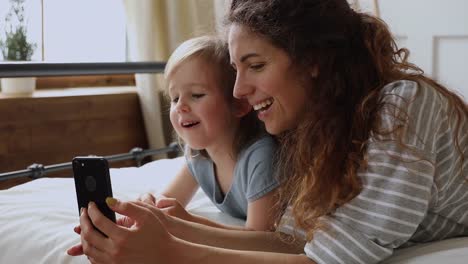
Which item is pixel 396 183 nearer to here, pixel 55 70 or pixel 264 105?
pixel 264 105

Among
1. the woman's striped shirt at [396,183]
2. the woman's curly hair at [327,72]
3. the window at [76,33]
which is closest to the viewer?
the woman's striped shirt at [396,183]

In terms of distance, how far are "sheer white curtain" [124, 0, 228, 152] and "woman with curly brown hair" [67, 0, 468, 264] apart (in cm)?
170

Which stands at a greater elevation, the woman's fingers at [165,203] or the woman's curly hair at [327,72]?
the woman's curly hair at [327,72]

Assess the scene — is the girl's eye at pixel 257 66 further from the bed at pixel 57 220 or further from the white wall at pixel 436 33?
the white wall at pixel 436 33

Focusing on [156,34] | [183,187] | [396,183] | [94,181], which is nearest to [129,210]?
[94,181]

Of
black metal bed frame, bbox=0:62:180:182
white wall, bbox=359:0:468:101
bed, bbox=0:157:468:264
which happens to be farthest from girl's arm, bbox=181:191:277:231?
white wall, bbox=359:0:468:101

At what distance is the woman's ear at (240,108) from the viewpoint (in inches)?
52.7

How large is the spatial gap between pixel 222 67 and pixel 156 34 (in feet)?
5.22

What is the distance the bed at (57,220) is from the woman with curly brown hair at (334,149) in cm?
6

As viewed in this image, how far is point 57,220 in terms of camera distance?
51.1 inches

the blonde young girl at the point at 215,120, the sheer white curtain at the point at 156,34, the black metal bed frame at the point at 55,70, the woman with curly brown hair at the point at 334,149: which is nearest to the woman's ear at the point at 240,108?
the blonde young girl at the point at 215,120

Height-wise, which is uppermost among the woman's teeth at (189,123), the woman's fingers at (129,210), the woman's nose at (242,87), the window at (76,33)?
the window at (76,33)

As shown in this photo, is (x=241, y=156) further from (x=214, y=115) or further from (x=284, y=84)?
(x=284, y=84)

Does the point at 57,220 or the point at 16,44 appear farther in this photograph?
the point at 16,44
